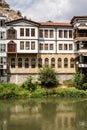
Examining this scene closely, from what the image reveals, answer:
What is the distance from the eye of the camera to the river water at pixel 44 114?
33281 millimetres

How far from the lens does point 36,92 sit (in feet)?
196

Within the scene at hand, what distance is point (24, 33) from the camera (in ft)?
220

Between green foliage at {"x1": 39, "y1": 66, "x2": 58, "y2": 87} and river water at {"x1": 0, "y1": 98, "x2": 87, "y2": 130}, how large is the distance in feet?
27.0

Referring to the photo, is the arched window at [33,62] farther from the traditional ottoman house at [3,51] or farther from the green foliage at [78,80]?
the green foliage at [78,80]

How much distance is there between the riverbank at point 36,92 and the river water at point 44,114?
3.19 metres

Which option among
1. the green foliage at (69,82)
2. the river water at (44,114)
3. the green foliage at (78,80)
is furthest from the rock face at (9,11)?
the river water at (44,114)

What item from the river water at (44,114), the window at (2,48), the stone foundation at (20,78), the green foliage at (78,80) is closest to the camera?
the river water at (44,114)

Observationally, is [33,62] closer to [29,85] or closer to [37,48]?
[37,48]

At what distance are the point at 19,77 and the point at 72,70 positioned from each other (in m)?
10.8

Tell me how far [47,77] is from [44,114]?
932 inches

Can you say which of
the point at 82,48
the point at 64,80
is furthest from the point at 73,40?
the point at 64,80

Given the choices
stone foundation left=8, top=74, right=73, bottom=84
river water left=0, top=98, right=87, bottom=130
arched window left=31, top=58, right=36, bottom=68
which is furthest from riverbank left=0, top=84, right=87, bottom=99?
arched window left=31, top=58, right=36, bottom=68

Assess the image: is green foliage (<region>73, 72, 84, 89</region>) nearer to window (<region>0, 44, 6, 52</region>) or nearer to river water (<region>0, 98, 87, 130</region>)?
river water (<region>0, 98, 87, 130</region>)

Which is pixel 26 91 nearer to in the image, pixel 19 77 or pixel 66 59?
pixel 19 77
